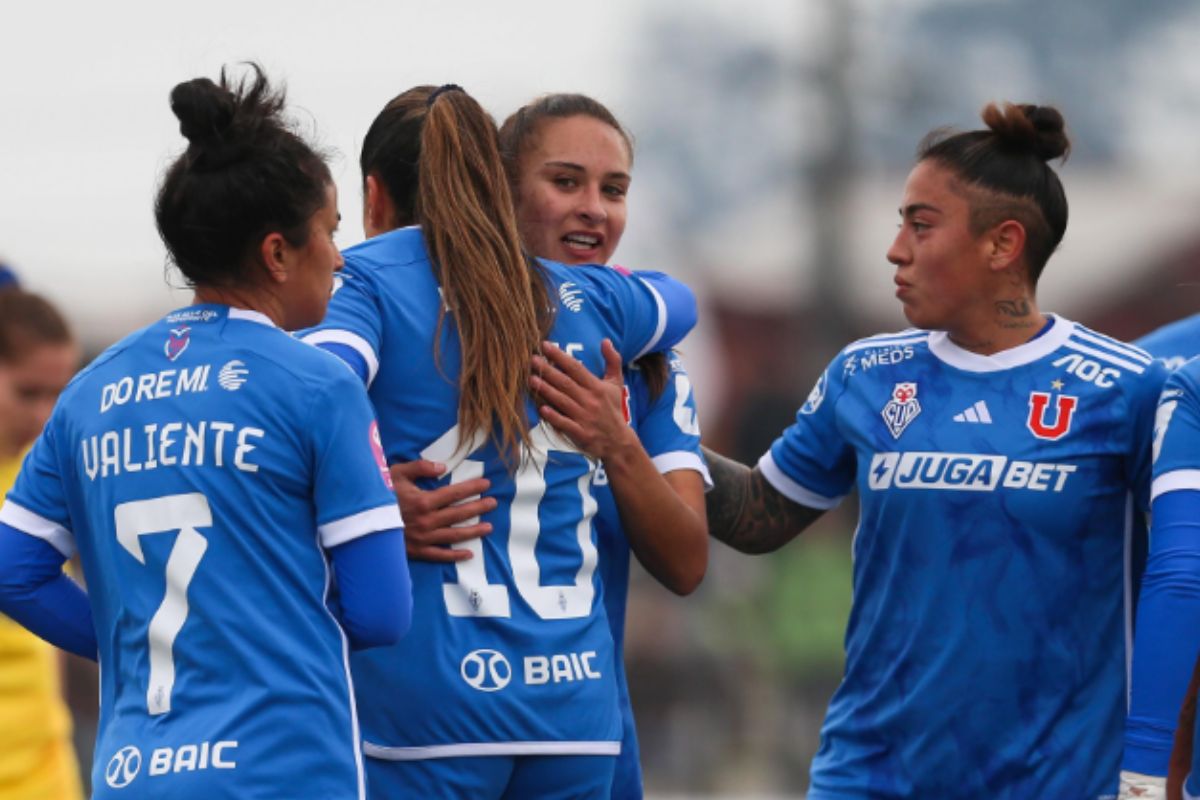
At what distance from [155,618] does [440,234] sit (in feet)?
3.28

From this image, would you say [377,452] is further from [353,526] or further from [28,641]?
[28,641]

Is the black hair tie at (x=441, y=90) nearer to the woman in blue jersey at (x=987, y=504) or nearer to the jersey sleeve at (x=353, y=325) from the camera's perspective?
the jersey sleeve at (x=353, y=325)

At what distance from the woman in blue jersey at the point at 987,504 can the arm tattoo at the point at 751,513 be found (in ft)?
1.09

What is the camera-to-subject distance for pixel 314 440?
3.39 m

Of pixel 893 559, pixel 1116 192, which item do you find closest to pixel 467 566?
pixel 893 559

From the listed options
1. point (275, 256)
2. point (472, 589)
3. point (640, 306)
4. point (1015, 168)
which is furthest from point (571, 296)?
point (1015, 168)

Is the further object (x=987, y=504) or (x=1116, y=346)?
(x=1116, y=346)

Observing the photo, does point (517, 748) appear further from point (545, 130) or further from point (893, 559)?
point (545, 130)

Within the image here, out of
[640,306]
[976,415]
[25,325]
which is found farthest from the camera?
[25,325]

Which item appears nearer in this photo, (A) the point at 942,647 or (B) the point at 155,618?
(B) the point at 155,618

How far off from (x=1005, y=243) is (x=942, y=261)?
0.15 meters

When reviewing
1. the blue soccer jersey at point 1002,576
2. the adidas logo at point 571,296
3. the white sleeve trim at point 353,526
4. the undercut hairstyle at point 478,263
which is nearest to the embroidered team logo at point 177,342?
the white sleeve trim at point 353,526

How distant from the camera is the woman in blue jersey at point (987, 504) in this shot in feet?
14.1

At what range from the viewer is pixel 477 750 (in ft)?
12.4
